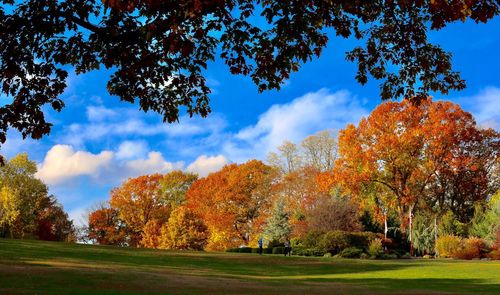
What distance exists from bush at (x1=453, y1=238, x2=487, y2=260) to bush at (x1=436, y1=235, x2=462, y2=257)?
616mm

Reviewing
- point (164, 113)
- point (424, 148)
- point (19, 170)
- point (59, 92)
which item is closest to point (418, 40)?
point (164, 113)

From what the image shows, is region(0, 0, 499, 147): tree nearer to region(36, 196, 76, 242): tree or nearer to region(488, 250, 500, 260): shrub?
region(488, 250, 500, 260): shrub

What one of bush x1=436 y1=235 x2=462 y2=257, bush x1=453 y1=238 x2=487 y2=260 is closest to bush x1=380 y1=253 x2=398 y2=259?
bush x1=436 y1=235 x2=462 y2=257

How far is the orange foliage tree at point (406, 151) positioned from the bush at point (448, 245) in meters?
4.56

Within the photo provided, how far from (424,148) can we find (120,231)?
41.0 metres

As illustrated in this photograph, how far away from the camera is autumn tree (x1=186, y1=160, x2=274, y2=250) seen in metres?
53.3

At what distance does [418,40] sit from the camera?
11109 millimetres

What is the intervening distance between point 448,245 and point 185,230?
26508 mm

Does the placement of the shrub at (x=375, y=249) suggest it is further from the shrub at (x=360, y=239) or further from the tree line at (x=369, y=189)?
the tree line at (x=369, y=189)

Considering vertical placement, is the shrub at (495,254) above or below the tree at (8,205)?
below

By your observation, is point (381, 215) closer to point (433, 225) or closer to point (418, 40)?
point (433, 225)

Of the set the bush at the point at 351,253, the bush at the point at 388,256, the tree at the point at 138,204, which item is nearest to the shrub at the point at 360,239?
the bush at the point at 351,253

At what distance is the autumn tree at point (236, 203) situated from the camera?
53.3 metres

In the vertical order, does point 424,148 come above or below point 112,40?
above
